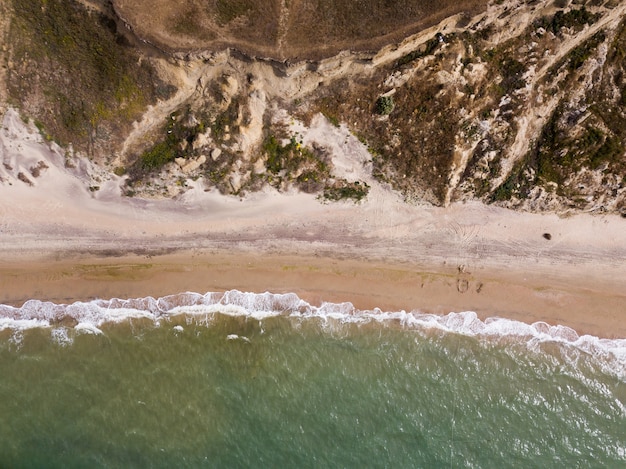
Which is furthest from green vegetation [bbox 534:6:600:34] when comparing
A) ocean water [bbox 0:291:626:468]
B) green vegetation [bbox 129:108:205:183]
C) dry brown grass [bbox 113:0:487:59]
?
A: green vegetation [bbox 129:108:205:183]

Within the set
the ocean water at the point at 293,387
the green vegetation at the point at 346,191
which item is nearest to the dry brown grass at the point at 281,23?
the green vegetation at the point at 346,191

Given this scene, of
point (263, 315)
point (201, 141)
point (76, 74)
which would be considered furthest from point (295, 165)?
point (76, 74)

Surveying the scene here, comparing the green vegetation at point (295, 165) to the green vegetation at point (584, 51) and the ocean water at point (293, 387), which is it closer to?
the ocean water at point (293, 387)

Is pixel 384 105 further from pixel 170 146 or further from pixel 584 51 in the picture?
pixel 170 146

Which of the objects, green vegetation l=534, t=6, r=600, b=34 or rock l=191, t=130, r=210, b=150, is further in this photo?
rock l=191, t=130, r=210, b=150

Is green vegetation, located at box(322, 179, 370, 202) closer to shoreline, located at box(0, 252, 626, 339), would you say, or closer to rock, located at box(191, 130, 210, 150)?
shoreline, located at box(0, 252, 626, 339)

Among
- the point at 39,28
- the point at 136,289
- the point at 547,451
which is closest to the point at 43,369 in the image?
the point at 136,289
